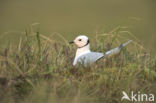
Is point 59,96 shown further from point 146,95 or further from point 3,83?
point 146,95

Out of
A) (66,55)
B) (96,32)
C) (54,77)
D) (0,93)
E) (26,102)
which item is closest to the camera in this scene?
→ (26,102)

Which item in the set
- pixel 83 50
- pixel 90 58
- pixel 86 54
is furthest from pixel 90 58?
pixel 83 50

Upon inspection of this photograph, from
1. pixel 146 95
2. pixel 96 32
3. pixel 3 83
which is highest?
pixel 96 32

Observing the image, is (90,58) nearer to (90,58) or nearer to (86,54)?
(90,58)

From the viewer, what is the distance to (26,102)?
117 inches

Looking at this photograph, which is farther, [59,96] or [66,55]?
[66,55]

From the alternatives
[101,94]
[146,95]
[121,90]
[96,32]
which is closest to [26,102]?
[101,94]

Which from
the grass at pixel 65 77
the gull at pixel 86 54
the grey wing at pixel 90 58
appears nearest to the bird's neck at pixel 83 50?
the gull at pixel 86 54

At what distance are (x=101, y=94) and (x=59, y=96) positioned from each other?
0.46 m

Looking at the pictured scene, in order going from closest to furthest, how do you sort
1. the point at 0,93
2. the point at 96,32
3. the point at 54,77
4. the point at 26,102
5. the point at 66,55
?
the point at 26,102 → the point at 0,93 → the point at 54,77 → the point at 66,55 → the point at 96,32

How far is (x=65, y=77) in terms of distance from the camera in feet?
11.1

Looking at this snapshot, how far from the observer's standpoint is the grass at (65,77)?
10.3 ft

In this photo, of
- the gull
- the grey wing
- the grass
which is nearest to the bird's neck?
the gull

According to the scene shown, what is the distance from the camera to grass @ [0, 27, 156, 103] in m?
3.15
